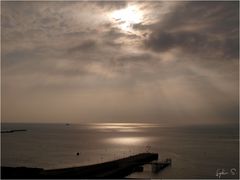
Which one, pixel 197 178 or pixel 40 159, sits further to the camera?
pixel 40 159

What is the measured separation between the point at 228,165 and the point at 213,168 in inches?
265

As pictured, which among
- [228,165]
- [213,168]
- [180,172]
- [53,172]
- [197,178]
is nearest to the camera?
[53,172]

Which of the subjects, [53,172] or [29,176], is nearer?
[29,176]

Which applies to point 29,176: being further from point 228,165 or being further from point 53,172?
point 228,165

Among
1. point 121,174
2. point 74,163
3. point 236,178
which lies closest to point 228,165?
point 236,178

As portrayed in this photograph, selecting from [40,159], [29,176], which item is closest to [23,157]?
[40,159]

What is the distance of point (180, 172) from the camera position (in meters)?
57.7

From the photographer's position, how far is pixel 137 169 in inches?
2299

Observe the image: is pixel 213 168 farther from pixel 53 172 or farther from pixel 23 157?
pixel 23 157

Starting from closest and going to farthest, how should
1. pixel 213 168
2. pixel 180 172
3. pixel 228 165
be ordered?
pixel 180 172 → pixel 213 168 → pixel 228 165

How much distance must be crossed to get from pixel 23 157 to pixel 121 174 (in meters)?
35.4

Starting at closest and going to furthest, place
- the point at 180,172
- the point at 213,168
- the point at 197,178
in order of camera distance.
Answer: the point at 197,178
the point at 180,172
the point at 213,168

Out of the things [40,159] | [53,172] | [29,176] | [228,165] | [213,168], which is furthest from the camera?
[40,159]

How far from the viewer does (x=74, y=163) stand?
2776 inches
